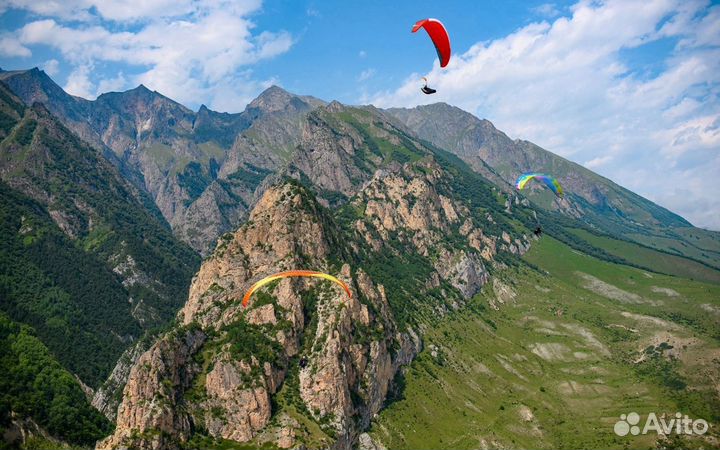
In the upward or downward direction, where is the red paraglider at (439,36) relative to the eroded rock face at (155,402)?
upward

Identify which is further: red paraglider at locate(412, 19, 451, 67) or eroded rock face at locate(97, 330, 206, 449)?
eroded rock face at locate(97, 330, 206, 449)

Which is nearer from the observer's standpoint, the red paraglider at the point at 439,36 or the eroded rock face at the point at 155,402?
the red paraglider at the point at 439,36

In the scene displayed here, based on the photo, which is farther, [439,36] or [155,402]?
[155,402]

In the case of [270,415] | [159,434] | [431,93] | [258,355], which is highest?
[431,93]

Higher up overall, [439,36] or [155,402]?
[439,36]

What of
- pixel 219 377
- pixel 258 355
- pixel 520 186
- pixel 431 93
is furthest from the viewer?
pixel 258 355

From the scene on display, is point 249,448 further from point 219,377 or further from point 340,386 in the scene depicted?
point 340,386

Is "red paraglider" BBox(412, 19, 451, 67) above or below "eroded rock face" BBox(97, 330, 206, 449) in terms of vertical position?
above

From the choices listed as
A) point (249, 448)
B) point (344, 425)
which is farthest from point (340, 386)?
point (249, 448)
